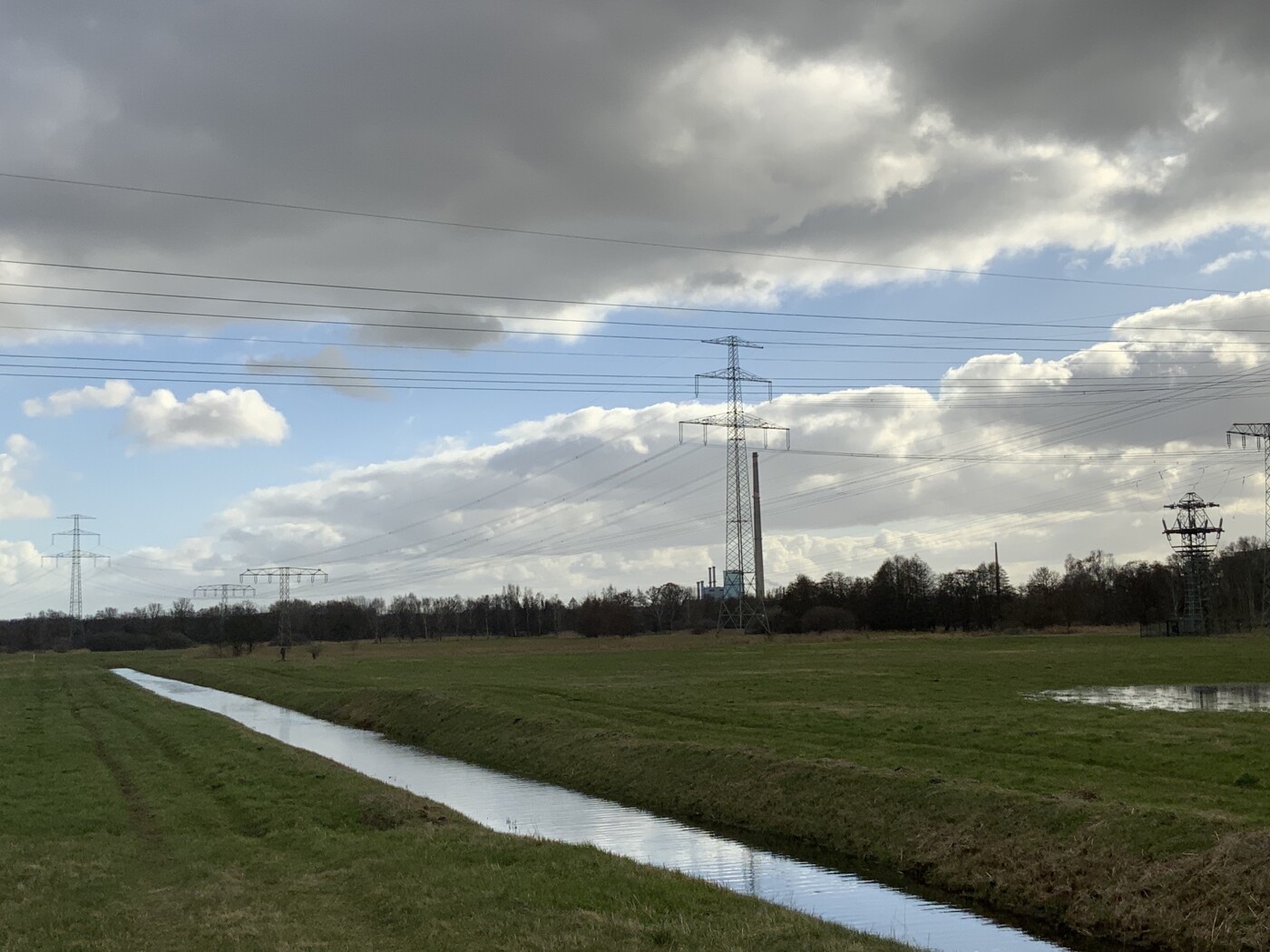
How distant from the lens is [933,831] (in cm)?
2178

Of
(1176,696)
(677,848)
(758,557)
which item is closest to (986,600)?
(758,557)

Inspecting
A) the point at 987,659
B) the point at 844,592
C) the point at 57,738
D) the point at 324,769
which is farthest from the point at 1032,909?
the point at 844,592

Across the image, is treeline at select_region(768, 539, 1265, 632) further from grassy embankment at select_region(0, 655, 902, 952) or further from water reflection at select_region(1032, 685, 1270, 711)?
grassy embankment at select_region(0, 655, 902, 952)

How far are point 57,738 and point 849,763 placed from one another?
30.6 m

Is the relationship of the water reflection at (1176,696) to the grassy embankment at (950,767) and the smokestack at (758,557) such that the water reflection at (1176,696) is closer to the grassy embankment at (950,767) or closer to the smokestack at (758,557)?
the grassy embankment at (950,767)

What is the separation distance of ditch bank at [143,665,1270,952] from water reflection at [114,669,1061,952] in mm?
975

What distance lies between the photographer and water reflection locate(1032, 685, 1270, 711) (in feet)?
131

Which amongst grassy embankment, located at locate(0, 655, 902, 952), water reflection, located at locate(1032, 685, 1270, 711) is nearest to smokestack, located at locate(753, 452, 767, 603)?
water reflection, located at locate(1032, 685, 1270, 711)

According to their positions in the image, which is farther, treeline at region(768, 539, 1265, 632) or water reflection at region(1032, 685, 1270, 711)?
treeline at region(768, 539, 1265, 632)

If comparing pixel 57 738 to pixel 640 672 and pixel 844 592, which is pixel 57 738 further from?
pixel 844 592

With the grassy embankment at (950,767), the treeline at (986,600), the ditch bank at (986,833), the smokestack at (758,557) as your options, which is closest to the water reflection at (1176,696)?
the grassy embankment at (950,767)

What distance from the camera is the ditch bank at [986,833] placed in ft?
52.9

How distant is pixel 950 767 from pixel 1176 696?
23983mm

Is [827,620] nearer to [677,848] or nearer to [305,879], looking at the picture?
[677,848]
